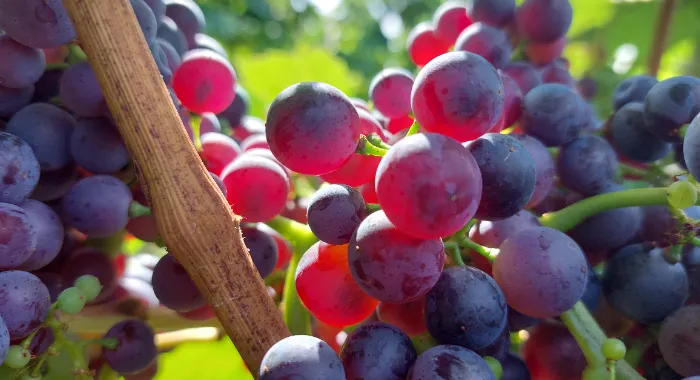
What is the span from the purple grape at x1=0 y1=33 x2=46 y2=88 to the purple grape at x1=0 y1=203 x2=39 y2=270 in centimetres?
17

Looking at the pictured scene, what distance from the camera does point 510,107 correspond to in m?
0.89

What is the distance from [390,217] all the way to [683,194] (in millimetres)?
318

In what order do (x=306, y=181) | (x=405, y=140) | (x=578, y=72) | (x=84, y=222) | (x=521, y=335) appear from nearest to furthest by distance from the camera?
(x=405, y=140), (x=84, y=222), (x=521, y=335), (x=306, y=181), (x=578, y=72)

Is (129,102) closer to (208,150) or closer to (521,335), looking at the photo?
(208,150)

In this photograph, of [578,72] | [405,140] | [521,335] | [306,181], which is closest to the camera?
[405,140]

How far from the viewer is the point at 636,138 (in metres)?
0.92

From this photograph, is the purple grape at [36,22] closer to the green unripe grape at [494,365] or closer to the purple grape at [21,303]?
the purple grape at [21,303]

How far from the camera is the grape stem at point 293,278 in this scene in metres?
0.82

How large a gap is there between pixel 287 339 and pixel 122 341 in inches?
14.1

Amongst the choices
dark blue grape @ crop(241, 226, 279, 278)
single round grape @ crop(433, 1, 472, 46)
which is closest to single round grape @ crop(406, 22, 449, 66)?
single round grape @ crop(433, 1, 472, 46)

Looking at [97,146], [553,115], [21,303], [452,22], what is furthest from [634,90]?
[21,303]

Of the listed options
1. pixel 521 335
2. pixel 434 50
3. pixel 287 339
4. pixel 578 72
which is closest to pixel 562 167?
pixel 521 335

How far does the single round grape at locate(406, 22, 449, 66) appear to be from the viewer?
115 cm

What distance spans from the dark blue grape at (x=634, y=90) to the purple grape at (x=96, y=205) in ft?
2.54
